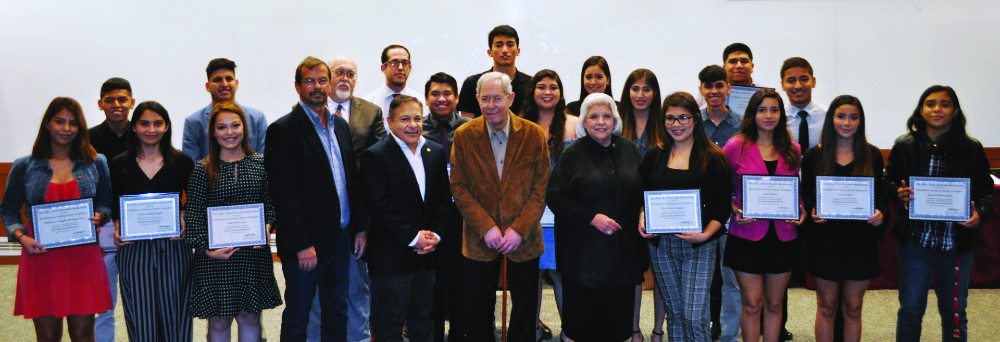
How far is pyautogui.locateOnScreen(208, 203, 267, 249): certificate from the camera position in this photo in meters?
2.73

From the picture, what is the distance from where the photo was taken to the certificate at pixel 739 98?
3.72m

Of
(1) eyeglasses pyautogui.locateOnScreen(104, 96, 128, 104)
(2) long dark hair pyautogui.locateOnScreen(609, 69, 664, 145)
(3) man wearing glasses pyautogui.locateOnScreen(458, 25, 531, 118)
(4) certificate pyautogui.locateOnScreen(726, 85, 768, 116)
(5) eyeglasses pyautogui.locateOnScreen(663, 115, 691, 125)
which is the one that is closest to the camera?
(5) eyeglasses pyautogui.locateOnScreen(663, 115, 691, 125)

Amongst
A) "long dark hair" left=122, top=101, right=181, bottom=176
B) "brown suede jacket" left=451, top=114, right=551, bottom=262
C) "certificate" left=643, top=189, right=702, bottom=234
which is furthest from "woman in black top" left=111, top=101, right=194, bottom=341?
"certificate" left=643, top=189, right=702, bottom=234

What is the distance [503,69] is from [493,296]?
1720mm

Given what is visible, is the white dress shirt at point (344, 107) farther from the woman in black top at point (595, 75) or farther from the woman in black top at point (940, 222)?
the woman in black top at point (940, 222)

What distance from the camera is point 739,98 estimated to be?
12.3 ft

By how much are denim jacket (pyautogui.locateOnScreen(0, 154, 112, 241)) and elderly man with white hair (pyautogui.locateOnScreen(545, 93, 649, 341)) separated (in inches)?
86.3

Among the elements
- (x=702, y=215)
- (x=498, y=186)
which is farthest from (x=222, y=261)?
(x=702, y=215)

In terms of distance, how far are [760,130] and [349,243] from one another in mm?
2137

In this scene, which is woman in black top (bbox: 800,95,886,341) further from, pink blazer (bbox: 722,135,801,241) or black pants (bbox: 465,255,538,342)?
black pants (bbox: 465,255,538,342)

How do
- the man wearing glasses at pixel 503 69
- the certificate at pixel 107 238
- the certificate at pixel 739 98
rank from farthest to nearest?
the man wearing glasses at pixel 503 69 < the certificate at pixel 739 98 < the certificate at pixel 107 238

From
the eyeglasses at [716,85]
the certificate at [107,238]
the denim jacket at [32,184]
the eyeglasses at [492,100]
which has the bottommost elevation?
the certificate at [107,238]

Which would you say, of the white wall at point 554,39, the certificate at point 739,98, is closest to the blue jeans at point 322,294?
the certificate at point 739,98

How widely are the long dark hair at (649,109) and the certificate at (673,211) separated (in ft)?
2.07
